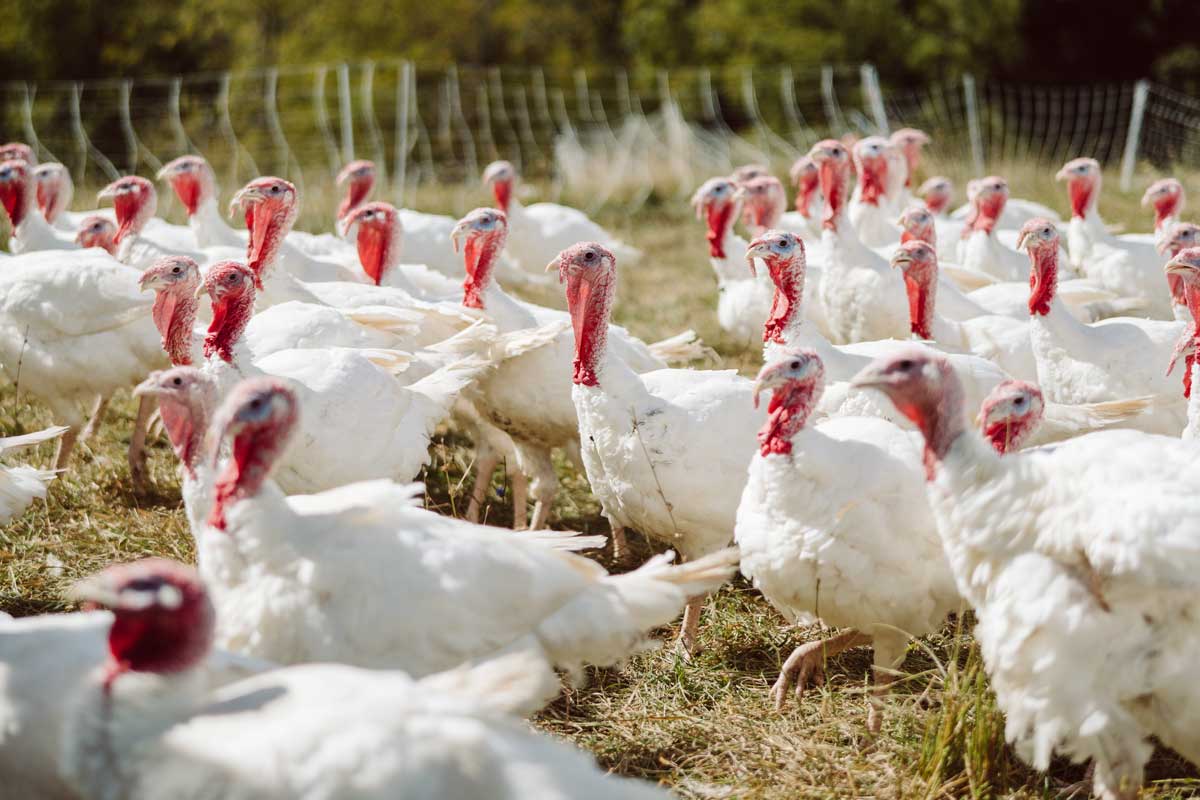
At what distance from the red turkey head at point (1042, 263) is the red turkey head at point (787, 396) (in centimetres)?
183

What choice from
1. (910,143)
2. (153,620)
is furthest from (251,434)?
(910,143)

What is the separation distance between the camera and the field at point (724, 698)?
10.8 ft

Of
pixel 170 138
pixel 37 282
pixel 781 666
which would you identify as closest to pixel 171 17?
pixel 170 138

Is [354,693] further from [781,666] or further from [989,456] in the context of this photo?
[781,666]

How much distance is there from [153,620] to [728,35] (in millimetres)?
24159

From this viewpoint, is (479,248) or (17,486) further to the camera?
(479,248)

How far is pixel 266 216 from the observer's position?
5.71 meters

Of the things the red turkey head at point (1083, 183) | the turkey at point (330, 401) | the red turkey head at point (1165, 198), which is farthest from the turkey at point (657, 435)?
the red turkey head at point (1165, 198)

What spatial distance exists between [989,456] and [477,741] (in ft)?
5.33

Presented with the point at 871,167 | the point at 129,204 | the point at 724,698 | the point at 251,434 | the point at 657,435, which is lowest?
the point at 724,698

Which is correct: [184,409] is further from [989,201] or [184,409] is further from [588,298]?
[989,201]

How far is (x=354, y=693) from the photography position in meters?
2.45

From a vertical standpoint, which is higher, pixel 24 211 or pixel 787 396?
pixel 24 211

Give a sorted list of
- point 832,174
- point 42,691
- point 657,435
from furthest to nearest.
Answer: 1. point 832,174
2. point 657,435
3. point 42,691
